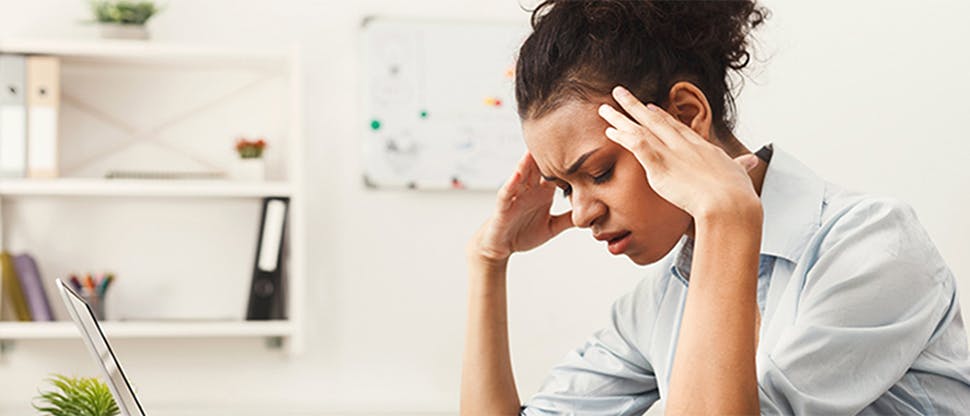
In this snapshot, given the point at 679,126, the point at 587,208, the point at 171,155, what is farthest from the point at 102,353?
the point at 171,155

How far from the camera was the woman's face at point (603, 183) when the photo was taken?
1.21 meters

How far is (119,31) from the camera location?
2.29 m

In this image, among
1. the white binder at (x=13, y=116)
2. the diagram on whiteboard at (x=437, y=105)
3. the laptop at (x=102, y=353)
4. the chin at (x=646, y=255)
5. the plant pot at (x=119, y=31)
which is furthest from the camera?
the diagram on whiteboard at (x=437, y=105)

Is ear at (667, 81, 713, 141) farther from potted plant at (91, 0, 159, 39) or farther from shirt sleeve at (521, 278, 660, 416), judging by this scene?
potted plant at (91, 0, 159, 39)

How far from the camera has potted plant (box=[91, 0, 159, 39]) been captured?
2287mm

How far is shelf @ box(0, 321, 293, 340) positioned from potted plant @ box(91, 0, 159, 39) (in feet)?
1.80

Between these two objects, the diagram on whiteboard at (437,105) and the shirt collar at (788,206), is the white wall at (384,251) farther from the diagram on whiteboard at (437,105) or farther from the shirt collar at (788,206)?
the shirt collar at (788,206)

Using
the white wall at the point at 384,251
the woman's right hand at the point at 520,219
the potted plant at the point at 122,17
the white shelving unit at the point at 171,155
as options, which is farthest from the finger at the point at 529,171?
the potted plant at the point at 122,17

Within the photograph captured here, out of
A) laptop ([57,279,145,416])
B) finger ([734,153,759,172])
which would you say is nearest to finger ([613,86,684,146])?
finger ([734,153,759,172])

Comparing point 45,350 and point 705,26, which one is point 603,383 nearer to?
point 705,26

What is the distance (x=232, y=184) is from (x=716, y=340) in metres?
1.39

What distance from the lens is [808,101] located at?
8.00ft

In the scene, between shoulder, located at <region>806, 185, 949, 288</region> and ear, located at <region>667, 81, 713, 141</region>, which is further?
ear, located at <region>667, 81, 713, 141</region>

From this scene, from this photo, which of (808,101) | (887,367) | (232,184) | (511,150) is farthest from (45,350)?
(887,367)
